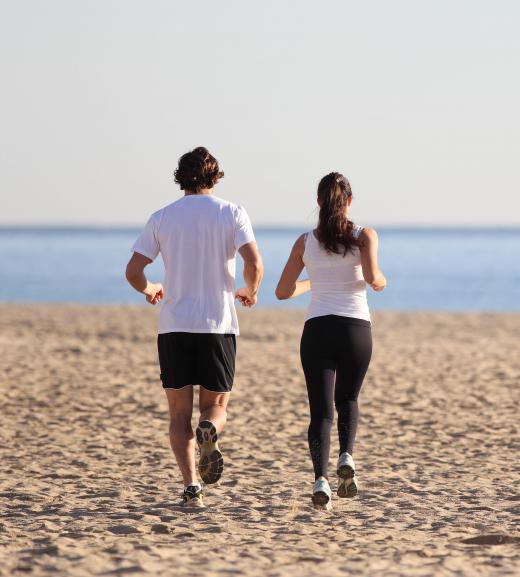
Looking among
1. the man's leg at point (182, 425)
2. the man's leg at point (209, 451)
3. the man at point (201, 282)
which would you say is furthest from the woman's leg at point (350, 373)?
the man's leg at point (182, 425)

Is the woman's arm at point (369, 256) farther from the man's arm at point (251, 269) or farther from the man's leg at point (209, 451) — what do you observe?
the man's leg at point (209, 451)

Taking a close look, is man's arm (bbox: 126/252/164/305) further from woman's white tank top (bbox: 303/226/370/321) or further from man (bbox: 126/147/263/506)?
woman's white tank top (bbox: 303/226/370/321)

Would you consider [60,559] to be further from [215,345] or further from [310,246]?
[310,246]

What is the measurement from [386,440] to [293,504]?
267 centimetres

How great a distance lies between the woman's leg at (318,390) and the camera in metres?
5.73

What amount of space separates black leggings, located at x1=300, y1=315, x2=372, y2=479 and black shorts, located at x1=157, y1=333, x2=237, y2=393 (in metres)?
0.43

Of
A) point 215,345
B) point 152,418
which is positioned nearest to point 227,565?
point 215,345

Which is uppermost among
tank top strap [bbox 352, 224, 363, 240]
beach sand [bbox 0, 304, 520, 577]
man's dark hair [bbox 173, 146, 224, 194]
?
man's dark hair [bbox 173, 146, 224, 194]

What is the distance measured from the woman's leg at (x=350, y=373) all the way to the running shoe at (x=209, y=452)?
69 cm

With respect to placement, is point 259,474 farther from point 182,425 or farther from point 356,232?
point 356,232

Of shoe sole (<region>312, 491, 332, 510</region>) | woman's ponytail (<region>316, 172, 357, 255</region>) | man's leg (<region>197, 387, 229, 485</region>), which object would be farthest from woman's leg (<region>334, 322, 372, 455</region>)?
man's leg (<region>197, 387, 229, 485</region>)

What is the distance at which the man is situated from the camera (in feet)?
18.2

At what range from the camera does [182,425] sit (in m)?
5.78

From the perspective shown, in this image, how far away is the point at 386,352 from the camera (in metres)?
15.1
